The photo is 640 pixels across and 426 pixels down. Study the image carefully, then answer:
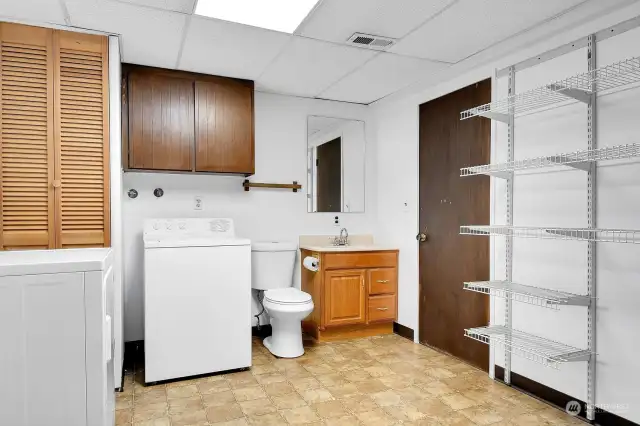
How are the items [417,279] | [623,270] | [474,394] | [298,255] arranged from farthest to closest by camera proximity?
1. [298,255]
2. [417,279]
3. [474,394]
4. [623,270]

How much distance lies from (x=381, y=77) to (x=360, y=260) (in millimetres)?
1540

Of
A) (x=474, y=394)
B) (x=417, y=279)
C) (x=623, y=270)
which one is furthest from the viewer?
(x=417, y=279)

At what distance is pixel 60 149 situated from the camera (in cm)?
252

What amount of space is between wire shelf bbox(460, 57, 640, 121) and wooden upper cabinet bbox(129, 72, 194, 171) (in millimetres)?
2105

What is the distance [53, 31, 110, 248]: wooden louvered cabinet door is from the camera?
252 centimetres

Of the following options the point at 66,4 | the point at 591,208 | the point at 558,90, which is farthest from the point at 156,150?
the point at 591,208

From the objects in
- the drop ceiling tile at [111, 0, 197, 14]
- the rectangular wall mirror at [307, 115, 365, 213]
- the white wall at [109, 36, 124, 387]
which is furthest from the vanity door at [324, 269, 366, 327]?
the drop ceiling tile at [111, 0, 197, 14]

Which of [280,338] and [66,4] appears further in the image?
[280,338]

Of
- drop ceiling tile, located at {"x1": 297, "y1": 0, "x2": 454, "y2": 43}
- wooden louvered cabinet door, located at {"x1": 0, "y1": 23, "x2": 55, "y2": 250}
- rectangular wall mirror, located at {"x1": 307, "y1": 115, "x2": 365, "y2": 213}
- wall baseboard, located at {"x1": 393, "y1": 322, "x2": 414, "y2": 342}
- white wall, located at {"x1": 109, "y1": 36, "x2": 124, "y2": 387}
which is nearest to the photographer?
drop ceiling tile, located at {"x1": 297, "y1": 0, "x2": 454, "y2": 43}

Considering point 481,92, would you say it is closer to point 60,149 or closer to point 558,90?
point 558,90

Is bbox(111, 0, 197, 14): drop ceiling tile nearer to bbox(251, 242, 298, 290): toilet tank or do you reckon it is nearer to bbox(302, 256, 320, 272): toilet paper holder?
bbox(251, 242, 298, 290): toilet tank

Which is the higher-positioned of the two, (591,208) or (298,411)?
(591,208)

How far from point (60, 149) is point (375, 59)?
2110 millimetres

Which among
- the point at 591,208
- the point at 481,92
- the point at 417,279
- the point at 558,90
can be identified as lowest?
the point at 417,279
